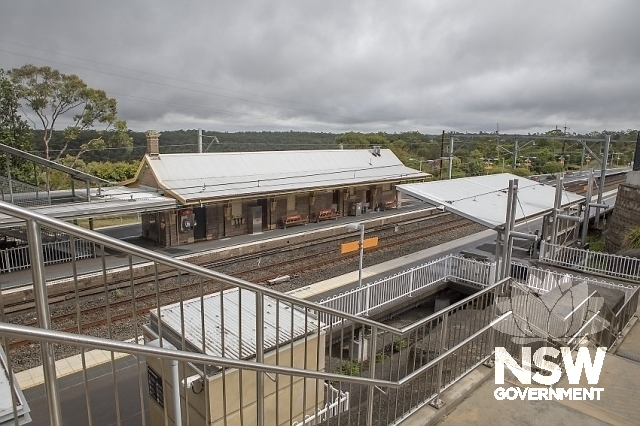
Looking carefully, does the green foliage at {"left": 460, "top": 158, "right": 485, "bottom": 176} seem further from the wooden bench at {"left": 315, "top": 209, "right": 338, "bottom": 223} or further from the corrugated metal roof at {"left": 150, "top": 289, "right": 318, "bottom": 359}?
the corrugated metal roof at {"left": 150, "top": 289, "right": 318, "bottom": 359}

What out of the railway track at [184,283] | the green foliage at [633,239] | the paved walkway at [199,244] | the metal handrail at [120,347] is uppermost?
the metal handrail at [120,347]

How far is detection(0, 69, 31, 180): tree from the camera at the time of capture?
1986 centimetres

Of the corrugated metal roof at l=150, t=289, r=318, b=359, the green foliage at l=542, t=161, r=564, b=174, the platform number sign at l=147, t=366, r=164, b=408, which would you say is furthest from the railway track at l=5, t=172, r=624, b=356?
the green foliage at l=542, t=161, r=564, b=174

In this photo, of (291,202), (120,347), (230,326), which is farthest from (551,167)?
(120,347)

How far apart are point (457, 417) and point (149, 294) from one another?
32.4ft

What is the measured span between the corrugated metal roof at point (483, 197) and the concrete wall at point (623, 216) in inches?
58.4

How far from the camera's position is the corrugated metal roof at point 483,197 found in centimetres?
1318

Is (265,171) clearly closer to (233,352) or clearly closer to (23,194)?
(23,194)

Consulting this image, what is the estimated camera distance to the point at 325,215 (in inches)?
900

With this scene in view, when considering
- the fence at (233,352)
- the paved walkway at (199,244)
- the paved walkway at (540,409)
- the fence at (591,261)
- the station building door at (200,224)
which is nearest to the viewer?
the fence at (233,352)

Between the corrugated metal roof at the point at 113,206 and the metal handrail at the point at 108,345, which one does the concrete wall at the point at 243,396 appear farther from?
the corrugated metal roof at the point at 113,206

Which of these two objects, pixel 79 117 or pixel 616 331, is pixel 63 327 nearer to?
pixel 616 331

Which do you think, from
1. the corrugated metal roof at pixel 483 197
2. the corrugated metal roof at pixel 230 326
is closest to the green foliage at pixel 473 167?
the corrugated metal roof at pixel 483 197

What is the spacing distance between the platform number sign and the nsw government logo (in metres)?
3.83
